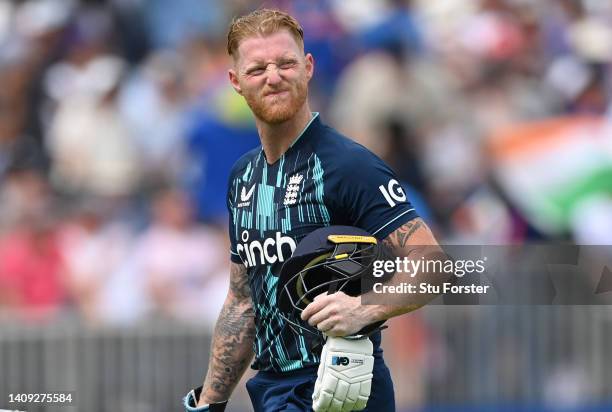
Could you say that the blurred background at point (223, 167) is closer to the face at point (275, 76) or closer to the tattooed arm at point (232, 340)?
the tattooed arm at point (232, 340)

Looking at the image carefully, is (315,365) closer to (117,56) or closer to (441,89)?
(441,89)

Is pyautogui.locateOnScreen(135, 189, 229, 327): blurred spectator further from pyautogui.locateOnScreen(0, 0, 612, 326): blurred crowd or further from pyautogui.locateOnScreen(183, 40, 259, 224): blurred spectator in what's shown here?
pyautogui.locateOnScreen(183, 40, 259, 224): blurred spectator

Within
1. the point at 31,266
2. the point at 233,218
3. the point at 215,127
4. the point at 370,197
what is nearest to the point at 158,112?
the point at 215,127

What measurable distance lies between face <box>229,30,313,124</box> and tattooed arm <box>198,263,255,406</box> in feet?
2.72

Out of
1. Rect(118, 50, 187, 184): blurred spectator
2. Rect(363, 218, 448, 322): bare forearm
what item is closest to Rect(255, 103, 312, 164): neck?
Rect(363, 218, 448, 322): bare forearm

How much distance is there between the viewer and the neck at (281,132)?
5207 mm

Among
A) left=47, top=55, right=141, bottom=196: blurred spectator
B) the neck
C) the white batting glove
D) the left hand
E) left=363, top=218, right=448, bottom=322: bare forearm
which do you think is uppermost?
left=47, top=55, right=141, bottom=196: blurred spectator

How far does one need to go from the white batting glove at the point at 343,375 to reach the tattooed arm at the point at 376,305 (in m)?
0.07

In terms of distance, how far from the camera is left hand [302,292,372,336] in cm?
468

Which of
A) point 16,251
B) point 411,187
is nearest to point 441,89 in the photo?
point 411,187

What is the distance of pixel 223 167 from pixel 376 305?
266 inches

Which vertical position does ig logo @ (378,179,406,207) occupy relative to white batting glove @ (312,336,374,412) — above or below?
above

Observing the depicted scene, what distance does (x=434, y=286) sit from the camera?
4.78m

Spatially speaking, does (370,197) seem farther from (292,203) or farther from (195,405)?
(195,405)
